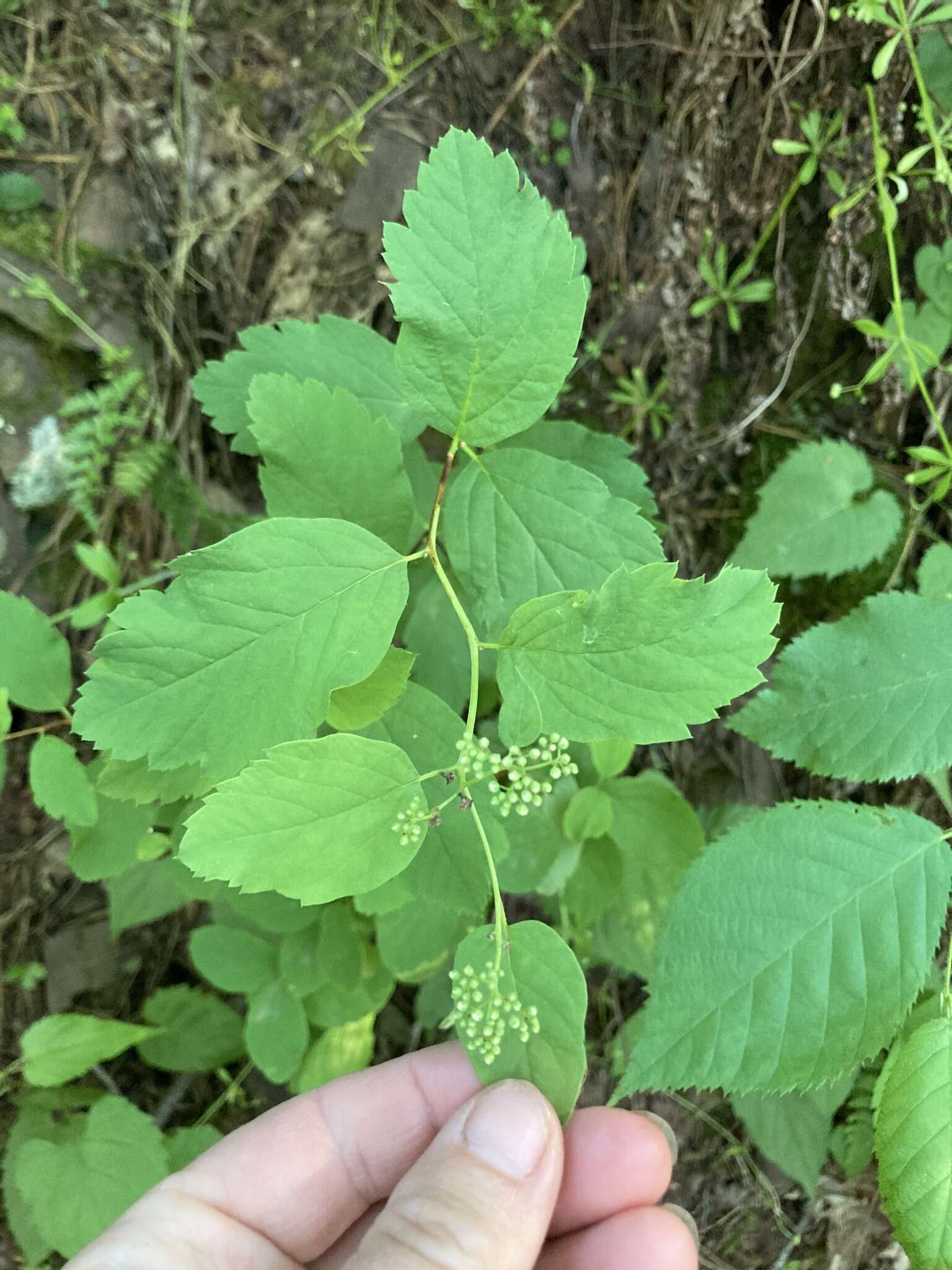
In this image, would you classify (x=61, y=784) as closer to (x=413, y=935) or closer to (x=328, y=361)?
(x=413, y=935)

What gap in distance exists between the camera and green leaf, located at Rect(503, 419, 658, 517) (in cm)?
154

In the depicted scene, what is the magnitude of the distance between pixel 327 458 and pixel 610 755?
2.79 ft

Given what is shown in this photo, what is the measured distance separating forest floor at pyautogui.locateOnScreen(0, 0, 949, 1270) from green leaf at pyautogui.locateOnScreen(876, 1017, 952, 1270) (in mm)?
953

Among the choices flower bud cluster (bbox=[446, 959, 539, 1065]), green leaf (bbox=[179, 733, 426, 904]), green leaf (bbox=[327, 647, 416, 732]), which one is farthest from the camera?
green leaf (bbox=[327, 647, 416, 732])

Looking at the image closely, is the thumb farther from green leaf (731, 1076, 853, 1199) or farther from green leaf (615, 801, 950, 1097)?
green leaf (731, 1076, 853, 1199)

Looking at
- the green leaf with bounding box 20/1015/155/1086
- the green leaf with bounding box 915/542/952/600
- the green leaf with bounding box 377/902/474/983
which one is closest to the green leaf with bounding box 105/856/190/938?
the green leaf with bounding box 20/1015/155/1086

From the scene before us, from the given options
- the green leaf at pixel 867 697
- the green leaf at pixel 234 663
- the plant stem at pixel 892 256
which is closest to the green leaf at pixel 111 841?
the green leaf at pixel 234 663

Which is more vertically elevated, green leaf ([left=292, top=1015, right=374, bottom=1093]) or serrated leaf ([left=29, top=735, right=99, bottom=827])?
serrated leaf ([left=29, top=735, right=99, bottom=827])

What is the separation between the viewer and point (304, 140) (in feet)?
7.13

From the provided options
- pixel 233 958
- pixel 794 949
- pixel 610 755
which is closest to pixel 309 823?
pixel 794 949

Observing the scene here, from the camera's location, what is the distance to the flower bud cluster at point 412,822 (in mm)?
1035

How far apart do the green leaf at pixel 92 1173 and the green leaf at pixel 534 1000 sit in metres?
1.23

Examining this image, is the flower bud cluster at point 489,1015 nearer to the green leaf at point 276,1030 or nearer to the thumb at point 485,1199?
the thumb at point 485,1199

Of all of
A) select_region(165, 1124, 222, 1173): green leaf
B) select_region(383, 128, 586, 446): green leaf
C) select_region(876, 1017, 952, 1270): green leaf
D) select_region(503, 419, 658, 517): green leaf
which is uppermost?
select_region(383, 128, 586, 446): green leaf
